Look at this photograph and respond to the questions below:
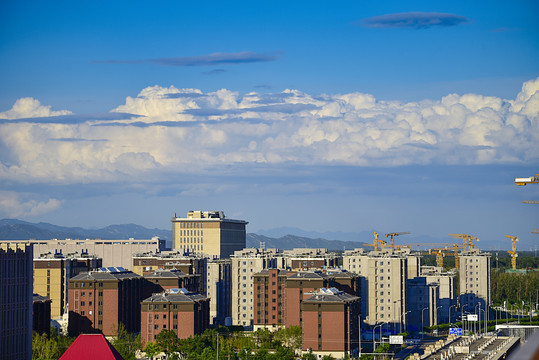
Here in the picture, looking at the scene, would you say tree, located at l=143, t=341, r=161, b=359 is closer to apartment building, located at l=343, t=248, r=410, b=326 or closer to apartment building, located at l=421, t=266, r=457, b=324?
apartment building, located at l=343, t=248, r=410, b=326

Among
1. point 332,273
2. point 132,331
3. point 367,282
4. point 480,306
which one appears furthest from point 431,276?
point 132,331

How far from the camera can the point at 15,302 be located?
5284 centimetres

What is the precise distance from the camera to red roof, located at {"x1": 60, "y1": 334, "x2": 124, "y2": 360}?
48156 millimetres

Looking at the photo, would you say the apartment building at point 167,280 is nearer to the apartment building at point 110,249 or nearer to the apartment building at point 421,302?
the apartment building at point 421,302

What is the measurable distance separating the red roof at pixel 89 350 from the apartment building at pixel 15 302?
5027mm

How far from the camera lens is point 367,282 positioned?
365ft

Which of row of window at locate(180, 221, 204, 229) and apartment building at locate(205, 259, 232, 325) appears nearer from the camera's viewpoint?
apartment building at locate(205, 259, 232, 325)

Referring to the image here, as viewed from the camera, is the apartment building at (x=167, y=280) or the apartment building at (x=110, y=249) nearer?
the apartment building at (x=167, y=280)

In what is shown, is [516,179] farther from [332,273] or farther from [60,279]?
[60,279]

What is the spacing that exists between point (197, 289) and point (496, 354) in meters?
40.9

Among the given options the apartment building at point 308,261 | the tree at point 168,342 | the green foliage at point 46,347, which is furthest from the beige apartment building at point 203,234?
the green foliage at point 46,347

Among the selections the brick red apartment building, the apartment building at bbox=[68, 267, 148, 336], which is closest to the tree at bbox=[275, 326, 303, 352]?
the brick red apartment building

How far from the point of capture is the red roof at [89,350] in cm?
4816

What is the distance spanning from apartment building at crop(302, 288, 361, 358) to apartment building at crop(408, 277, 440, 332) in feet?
121
